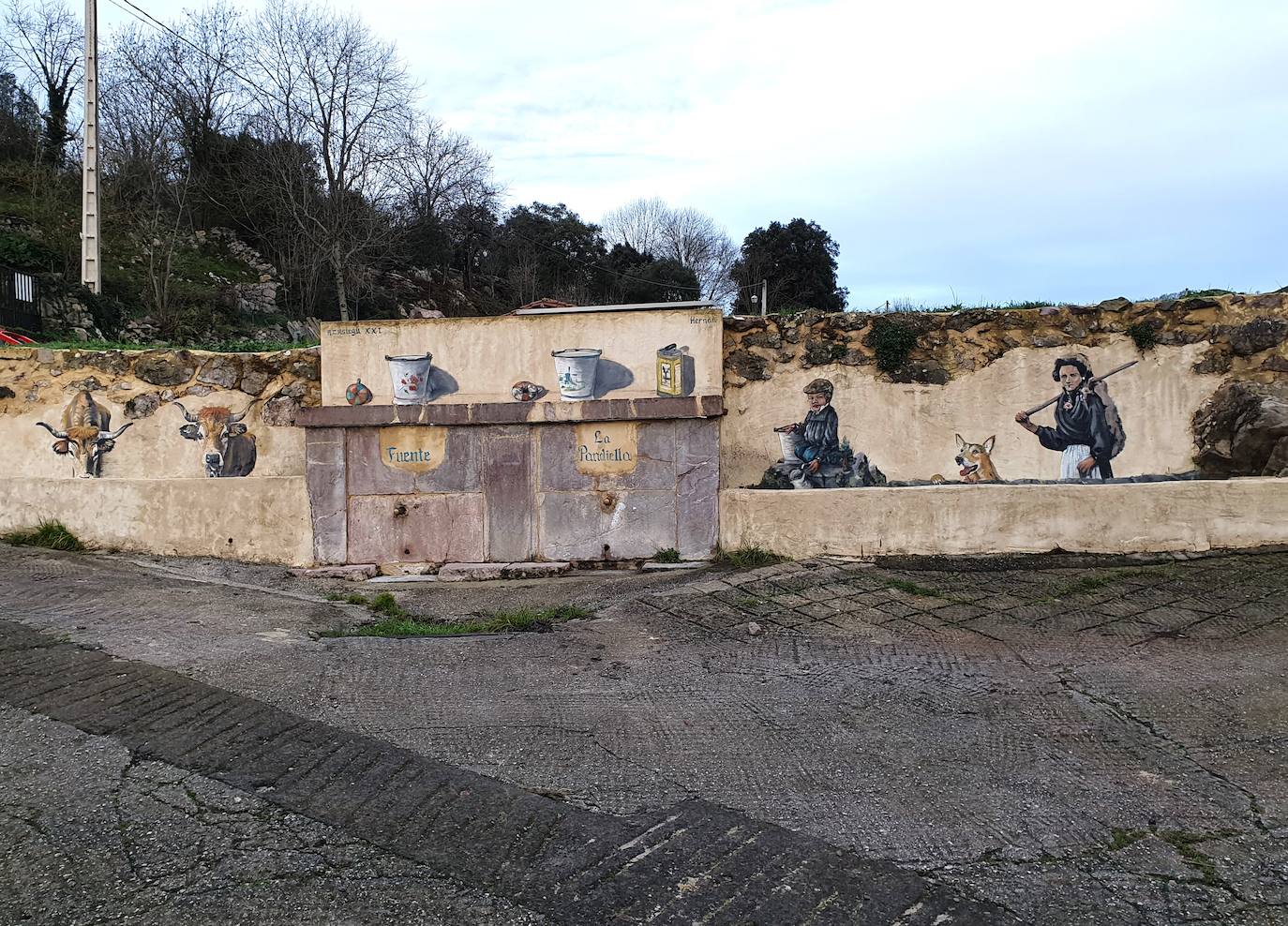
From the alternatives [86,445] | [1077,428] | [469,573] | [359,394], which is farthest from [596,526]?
[86,445]

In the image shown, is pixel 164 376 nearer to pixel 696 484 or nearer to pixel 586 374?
pixel 586 374

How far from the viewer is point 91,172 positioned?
15648mm

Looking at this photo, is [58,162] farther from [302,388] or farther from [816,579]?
[816,579]

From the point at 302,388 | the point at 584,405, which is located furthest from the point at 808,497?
the point at 302,388

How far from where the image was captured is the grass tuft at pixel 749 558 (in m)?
7.66

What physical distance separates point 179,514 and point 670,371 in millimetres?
4807

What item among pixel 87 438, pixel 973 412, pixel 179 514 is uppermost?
pixel 973 412

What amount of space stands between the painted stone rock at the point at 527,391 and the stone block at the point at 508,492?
1.03 feet

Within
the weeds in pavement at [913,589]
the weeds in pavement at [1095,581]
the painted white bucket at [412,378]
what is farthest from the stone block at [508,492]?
the weeds in pavement at [1095,581]

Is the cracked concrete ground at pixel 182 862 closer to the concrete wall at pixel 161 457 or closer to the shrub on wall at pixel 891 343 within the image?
the concrete wall at pixel 161 457

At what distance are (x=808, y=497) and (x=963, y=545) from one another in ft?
4.50

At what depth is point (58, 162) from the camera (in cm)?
2983

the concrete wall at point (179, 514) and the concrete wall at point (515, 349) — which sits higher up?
the concrete wall at point (515, 349)

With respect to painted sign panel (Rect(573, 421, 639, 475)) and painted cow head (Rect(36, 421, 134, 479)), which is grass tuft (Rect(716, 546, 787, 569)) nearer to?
painted sign panel (Rect(573, 421, 639, 475))
